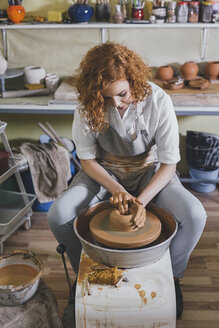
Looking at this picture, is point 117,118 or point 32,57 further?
point 32,57

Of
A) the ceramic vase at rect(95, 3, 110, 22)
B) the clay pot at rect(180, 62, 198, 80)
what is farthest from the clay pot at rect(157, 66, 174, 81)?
the ceramic vase at rect(95, 3, 110, 22)

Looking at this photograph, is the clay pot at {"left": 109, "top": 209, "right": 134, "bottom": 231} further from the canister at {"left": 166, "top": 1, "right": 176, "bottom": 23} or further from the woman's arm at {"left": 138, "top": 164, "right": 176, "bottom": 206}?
the canister at {"left": 166, "top": 1, "right": 176, "bottom": 23}

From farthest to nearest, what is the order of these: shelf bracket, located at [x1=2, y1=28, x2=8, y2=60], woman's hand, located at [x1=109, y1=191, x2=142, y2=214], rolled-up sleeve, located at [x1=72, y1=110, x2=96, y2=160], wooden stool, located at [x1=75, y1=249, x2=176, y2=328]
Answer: shelf bracket, located at [x1=2, y1=28, x2=8, y2=60] < rolled-up sleeve, located at [x1=72, y1=110, x2=96, y2=160] < woman's hand, located at [x1=109, y1=191, x2=142, y2=214] < wooden stool, located at [x1=75, y1=249, x2=176, y2=328]

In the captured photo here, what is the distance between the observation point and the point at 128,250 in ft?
4.47

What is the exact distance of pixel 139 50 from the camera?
294 cm

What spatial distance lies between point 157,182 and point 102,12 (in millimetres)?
1651

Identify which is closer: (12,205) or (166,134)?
(166,134)

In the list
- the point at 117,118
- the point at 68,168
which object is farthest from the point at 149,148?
the point at 68,168

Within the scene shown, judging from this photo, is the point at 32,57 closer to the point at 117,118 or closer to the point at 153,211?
the point at 117,118

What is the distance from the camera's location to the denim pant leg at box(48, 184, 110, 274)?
1.62m

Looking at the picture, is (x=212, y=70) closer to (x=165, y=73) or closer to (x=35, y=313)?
(x=165, y=73)

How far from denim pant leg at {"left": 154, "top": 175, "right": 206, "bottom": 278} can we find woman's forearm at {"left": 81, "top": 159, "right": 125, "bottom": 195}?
21 centimetres

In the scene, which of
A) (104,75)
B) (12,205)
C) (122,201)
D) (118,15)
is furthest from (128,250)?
(118,15)

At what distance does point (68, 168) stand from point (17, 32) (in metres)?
1.22
